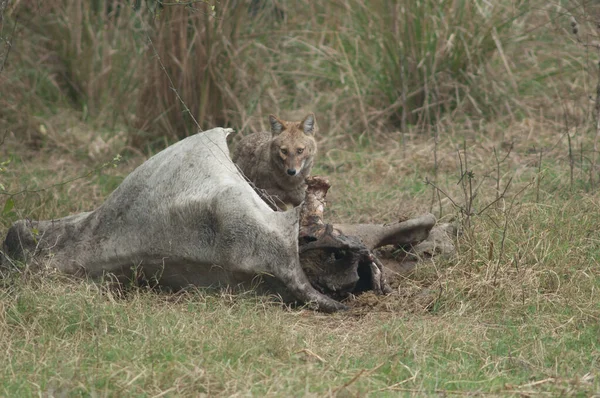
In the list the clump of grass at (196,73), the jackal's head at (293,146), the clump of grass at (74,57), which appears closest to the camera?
the jackal's head at (293,146)

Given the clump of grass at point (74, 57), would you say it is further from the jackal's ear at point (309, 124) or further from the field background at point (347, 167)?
the jackal's ear at point (309, 124)

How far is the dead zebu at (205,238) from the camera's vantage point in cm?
477

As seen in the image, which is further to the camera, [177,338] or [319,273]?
[319,273]

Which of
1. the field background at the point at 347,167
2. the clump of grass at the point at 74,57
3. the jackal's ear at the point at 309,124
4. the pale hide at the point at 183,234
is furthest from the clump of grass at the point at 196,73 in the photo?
the pale hide at the point at 183,234

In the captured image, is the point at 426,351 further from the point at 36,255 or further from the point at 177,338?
the point at 36,255

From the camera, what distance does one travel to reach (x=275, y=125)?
7105 millimetres

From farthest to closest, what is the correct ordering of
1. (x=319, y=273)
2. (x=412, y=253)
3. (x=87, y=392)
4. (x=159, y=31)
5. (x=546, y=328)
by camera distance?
1. (x=159, y=31)
2. (x=412, y=253)
3. (x=319, y=273)
4. (x=546, y=328)
5. (x=87, y=392)

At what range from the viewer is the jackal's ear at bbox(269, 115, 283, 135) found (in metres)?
7.07

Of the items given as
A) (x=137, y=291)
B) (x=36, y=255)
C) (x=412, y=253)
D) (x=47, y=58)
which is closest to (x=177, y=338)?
(x=137, y=291)

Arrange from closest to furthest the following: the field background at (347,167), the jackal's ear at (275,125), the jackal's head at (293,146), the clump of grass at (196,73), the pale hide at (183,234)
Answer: the field background at (347,167) → the pale hide at (183,234) → the jackal's head at (293,146) → the jackal's ear at (275,125) → the clump of grass at (196,73)

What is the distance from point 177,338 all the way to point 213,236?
825 mm

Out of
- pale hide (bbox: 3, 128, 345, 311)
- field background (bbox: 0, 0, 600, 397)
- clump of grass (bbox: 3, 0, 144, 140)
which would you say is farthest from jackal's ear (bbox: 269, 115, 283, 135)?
clump of grass (bbox: 3, 0, 144, 140)

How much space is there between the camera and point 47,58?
1038 cm

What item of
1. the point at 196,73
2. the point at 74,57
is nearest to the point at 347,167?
the point at 196,73
